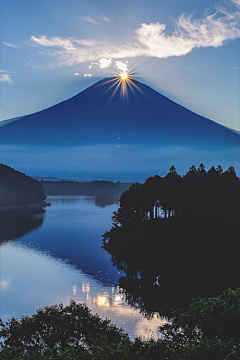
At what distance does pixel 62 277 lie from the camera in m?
49.0

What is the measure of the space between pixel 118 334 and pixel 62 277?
3131 centimetres

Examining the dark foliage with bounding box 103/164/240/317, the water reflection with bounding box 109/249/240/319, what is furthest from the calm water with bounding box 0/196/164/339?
the dark foliage with bounding box 103/164/240/317

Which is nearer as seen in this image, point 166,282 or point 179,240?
point 166,282

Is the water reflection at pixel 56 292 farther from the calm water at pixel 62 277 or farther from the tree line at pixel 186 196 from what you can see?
the tree line at pixel 186 196

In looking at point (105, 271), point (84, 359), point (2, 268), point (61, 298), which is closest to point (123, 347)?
point (84, 359)

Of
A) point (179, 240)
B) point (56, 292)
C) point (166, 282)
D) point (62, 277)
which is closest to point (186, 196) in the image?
point (179, 240)

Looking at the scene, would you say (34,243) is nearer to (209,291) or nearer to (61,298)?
(61,298)

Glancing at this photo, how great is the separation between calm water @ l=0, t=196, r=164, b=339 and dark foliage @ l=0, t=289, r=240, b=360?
9.22 meters

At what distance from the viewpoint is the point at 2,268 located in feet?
175

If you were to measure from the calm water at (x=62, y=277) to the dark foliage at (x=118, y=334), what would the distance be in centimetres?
922

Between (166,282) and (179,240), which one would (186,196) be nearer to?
(179,240)

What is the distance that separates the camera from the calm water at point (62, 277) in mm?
33875

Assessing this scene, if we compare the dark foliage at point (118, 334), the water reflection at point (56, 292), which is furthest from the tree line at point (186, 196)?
the dark foliage at point (118, 334)

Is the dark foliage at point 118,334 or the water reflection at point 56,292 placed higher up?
the dark foliage at point 118,334
